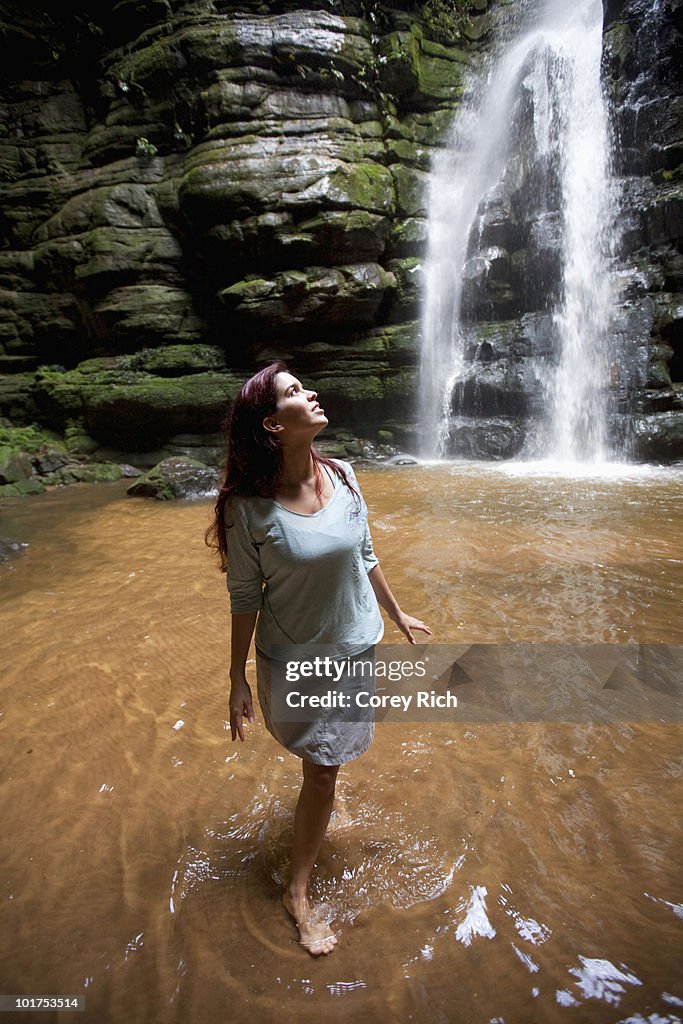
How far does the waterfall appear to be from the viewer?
11.5 m

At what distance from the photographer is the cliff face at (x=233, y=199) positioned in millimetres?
11625

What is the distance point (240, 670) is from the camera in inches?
62.6

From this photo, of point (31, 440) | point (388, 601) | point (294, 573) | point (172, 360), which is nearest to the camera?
point (294, 573)

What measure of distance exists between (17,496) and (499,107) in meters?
15.7

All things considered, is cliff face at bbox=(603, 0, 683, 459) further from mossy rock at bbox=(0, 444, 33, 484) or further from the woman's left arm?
mossy rock at bbox=(0, 444, 33, 484)

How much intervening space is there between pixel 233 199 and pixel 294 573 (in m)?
12.9

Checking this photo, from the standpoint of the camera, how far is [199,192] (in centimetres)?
1182

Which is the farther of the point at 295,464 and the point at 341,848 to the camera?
the point at 341,848

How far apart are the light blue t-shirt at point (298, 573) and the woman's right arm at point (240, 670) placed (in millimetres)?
39

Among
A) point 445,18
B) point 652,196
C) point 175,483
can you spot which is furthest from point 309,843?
point 445,18

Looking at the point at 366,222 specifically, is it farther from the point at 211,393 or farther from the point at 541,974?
the point at 541,974

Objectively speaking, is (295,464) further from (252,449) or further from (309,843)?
(309,843)

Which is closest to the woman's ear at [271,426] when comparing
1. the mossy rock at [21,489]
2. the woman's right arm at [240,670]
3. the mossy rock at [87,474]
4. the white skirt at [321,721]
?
the woman's right arm at [240,670]

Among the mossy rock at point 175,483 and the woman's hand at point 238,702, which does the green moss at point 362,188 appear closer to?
the mossy rock at point 175,483
